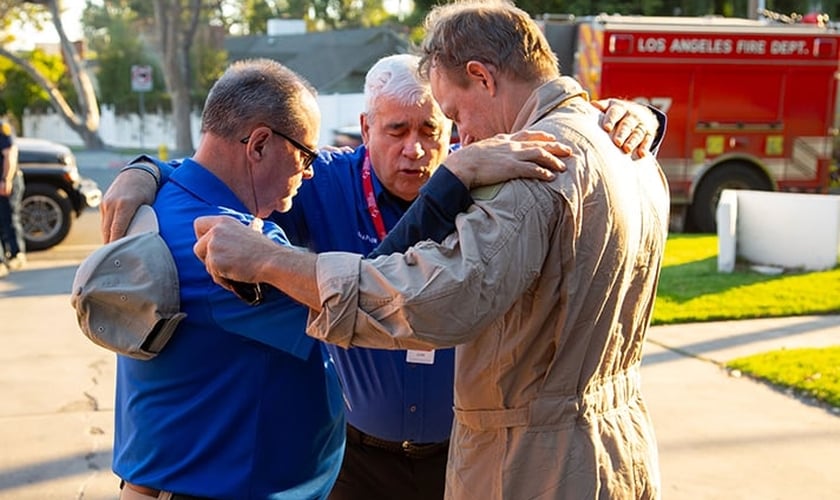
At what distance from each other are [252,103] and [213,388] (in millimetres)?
611

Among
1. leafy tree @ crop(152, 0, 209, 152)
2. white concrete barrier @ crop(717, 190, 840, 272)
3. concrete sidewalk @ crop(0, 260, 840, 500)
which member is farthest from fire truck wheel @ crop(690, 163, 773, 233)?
leafy tree @ crop(152, 0, 209, 152)

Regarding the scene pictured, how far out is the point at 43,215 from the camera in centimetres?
1220

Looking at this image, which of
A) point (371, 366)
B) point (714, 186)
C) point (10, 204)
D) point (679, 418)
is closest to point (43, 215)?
point (10, 204)

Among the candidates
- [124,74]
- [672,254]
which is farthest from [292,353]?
[124,74]

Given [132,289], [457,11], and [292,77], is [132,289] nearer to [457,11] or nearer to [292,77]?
[292,77]

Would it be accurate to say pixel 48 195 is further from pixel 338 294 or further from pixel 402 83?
pixel 338 294

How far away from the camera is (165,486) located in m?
2.00

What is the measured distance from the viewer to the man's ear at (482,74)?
1.92 m

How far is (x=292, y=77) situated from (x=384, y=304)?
0.70m

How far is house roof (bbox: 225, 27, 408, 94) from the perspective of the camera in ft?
129

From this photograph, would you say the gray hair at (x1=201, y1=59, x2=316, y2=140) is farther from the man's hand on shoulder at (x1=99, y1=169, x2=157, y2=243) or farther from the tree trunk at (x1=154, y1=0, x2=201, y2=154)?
the tree trunk at (x1=154, y1=0, x2=201, y2=154)

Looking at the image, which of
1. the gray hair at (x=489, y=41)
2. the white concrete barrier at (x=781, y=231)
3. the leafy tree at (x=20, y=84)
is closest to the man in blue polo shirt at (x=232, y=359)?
the gray hair at (x=489, y=41)

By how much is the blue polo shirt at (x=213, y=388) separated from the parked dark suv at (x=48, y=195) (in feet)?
35.3

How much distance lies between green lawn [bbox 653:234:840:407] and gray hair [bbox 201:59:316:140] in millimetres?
4756
